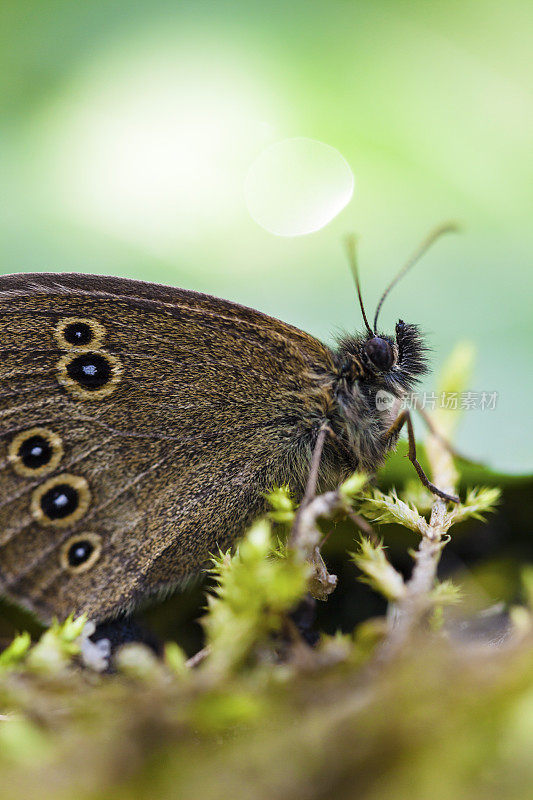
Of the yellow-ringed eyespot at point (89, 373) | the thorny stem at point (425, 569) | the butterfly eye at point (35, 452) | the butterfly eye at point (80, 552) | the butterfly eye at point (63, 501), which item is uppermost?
the yellow-ringed eyespot at point (89, 373)

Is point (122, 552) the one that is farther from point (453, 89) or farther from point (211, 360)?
point (453, 89)

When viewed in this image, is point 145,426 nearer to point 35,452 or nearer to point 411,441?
point 35,452

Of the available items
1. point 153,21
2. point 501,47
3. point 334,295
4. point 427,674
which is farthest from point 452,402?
point 153,21

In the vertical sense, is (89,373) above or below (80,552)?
above

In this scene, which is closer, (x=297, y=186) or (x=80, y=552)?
(x=80, y=552)

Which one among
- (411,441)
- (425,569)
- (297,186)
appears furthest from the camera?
(297,186)

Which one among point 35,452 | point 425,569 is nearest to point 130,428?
point 35,452

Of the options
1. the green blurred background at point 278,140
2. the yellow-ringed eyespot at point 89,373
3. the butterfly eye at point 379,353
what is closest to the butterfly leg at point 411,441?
the butterfly eye at point 379,353

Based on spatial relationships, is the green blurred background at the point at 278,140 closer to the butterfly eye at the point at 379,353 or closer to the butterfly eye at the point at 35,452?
the butterfly eye at the point at 379,353
